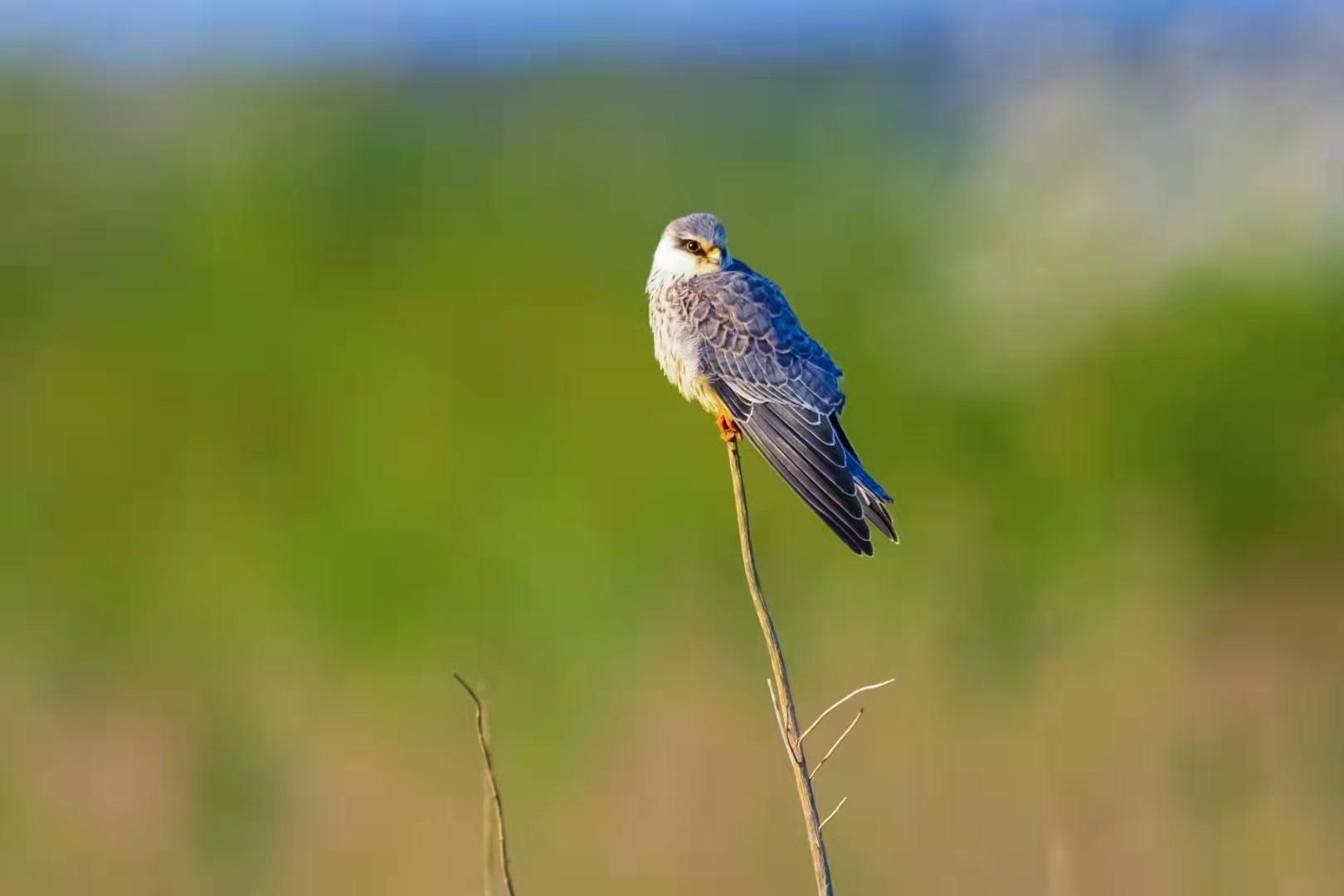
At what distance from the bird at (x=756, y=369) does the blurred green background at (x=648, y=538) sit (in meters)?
1.30

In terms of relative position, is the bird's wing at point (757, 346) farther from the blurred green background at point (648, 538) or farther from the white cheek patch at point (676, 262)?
the blurred green background at point (648, 538)

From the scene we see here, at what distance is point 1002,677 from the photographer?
5566 millimetres

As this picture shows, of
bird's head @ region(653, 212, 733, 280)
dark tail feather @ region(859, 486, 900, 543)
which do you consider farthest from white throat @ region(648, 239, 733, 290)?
dark tail feather @ region(859, 486, 900, 543)

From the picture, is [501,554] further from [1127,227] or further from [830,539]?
[1127,227]

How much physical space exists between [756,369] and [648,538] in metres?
3.86

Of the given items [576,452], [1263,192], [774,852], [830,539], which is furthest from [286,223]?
[774,852]

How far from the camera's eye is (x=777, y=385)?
3154 mm

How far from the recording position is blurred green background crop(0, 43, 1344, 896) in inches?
199

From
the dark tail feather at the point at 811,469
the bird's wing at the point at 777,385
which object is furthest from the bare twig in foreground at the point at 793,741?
the bird's wing at the point at 777,385

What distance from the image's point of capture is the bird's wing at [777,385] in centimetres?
287

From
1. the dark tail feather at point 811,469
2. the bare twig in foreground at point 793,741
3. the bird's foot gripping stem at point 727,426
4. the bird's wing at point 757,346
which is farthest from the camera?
the bird's wing at point 757,346

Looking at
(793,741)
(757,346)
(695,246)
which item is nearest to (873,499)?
(757,346)

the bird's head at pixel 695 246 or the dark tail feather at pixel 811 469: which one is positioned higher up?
the bird's head at pixel 695 246

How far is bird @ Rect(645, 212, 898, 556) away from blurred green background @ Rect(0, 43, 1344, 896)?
4.27ft
